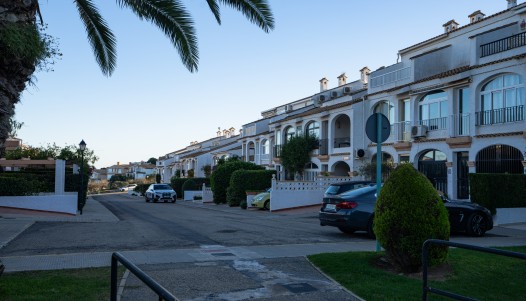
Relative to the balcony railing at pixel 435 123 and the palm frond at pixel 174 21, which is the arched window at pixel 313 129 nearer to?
the balcony railing at pixel 435 123

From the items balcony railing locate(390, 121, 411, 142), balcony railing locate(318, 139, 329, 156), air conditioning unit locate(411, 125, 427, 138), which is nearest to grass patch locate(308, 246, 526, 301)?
air conditioning unit locate(411, 125, 427, 138)

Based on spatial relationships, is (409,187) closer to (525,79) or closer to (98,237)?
(98,237)

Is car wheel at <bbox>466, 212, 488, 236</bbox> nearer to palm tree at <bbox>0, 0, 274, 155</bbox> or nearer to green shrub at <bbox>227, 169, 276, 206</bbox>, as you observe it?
palm tree at <bbox>0, 0, 274, 155</bbox>

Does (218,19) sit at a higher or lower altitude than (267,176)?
higher

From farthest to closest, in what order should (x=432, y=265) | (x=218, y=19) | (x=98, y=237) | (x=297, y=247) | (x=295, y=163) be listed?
(x=295, y=163), (x=98, y=237), (x=297, y=247), (x=218, y=19), (x=432, y=265)

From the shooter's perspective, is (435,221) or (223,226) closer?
(435,221)

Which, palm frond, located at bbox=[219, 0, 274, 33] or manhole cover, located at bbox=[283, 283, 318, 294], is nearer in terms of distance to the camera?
manhole cover, located at bbox=[283, 283, 318, 294]

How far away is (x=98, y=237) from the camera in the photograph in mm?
12633

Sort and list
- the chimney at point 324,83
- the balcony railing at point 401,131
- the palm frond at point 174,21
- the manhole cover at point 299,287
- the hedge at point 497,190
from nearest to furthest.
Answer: the manhole cover at point 299,287 < the palm frond at point 174,21 < the hedge at point 497,190 < the balcony railing at point 401,131 < the chimney at point 324,83

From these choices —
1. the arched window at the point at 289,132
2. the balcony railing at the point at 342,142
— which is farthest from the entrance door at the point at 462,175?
the arched window at the point at 289,132

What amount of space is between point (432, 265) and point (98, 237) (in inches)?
351

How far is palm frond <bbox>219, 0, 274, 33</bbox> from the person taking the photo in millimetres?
8578

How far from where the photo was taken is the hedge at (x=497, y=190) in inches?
687

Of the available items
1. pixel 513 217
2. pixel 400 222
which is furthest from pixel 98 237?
pixel 513 217
